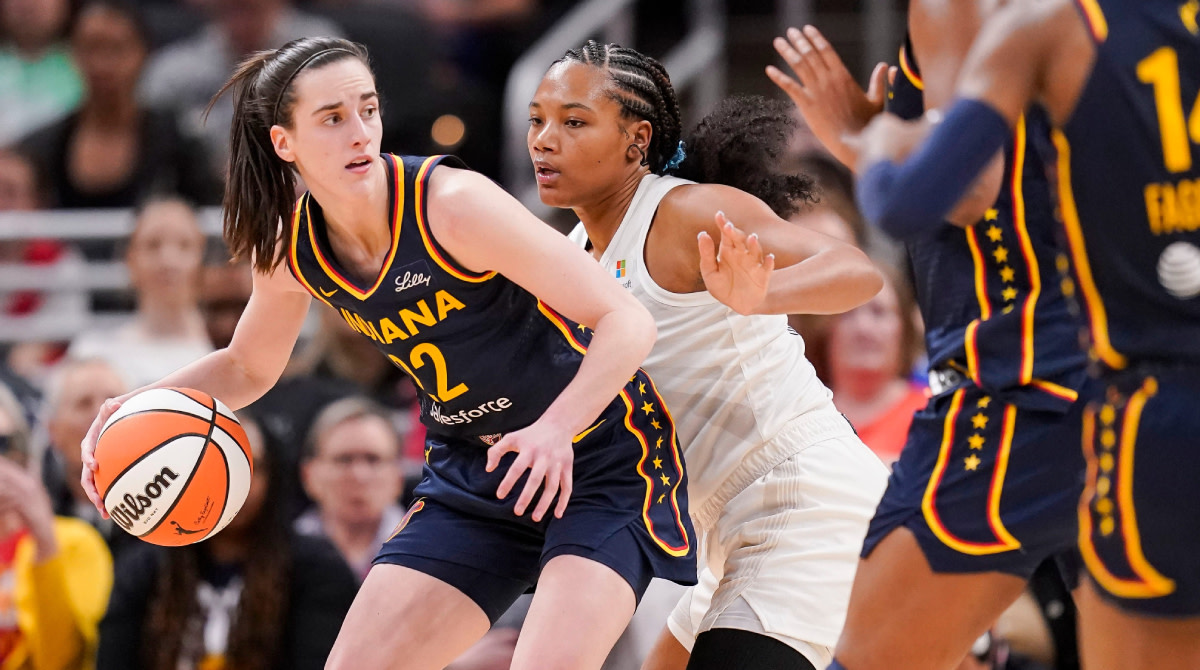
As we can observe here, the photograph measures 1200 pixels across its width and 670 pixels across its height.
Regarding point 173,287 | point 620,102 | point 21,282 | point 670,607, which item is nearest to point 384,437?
point 670,607

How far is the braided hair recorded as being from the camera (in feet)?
12.8

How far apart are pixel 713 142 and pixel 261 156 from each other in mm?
1239

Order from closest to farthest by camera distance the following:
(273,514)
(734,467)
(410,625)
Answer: (410,625) < (734,467) < (273,514)

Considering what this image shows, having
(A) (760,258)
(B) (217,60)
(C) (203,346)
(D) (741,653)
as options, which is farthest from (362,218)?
(B) (217,60)

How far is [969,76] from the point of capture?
2500 millimetres

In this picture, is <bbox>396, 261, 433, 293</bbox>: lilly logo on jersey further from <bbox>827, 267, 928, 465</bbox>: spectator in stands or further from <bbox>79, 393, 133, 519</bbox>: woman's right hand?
<bbox>827, 267, 928, 465</bbox>: spectator in stands

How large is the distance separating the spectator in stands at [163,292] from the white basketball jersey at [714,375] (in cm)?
390

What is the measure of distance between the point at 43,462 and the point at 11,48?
379 cm

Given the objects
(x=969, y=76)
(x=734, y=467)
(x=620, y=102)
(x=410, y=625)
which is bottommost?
(x=410, y=625)

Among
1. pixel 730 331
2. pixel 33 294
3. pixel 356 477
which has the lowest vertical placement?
pixel 33 294

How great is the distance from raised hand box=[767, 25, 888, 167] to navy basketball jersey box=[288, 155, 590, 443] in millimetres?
797

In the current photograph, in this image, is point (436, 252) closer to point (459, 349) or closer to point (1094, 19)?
point (459, 349)

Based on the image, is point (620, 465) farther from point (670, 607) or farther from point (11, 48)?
point (11, 48)

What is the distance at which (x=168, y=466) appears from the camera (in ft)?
11.8
